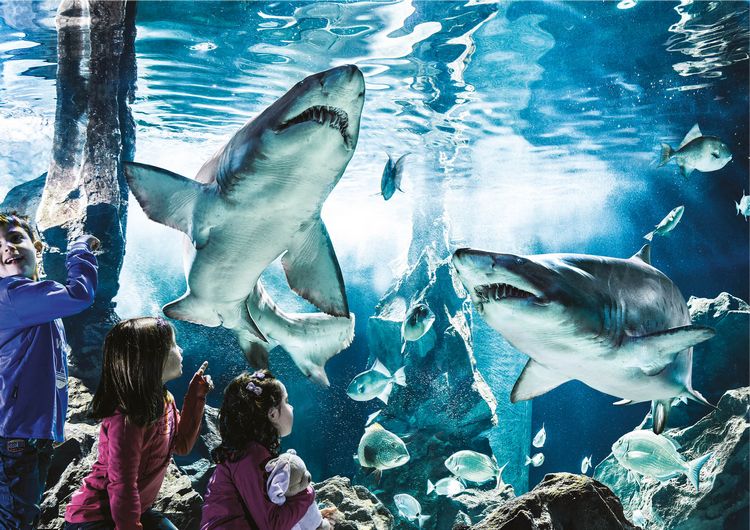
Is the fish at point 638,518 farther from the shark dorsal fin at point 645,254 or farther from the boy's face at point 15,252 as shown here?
the boy's face at point 15,252

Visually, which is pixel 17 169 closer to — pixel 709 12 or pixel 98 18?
pixel 98 18

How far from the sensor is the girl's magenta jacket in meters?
2.13

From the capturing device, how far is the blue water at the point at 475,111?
27.3ft

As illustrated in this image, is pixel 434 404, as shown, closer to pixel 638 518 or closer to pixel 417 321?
pixel 638 518

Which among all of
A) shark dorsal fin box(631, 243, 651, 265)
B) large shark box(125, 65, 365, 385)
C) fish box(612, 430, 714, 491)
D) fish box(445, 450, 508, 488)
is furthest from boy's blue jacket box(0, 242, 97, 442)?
fish box(612, 430, 714, 491)

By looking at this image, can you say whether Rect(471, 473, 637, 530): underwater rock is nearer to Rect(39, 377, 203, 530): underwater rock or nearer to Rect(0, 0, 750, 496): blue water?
Rect(39, 377, 203, 530): underwater rock

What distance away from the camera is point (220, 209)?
3045 mm

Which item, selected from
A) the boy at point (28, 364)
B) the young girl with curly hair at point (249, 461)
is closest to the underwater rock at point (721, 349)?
the young girl with curly hair at point (249, 461)

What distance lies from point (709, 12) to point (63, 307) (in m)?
10.4

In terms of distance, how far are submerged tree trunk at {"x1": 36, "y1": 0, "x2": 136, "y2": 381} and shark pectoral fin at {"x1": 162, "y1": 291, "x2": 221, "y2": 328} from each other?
17.3ft

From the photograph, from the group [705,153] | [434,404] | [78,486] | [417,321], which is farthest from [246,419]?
[434,404]

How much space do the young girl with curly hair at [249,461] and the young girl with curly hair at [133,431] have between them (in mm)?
372

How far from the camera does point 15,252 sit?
113 inches

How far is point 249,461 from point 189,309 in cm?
186
